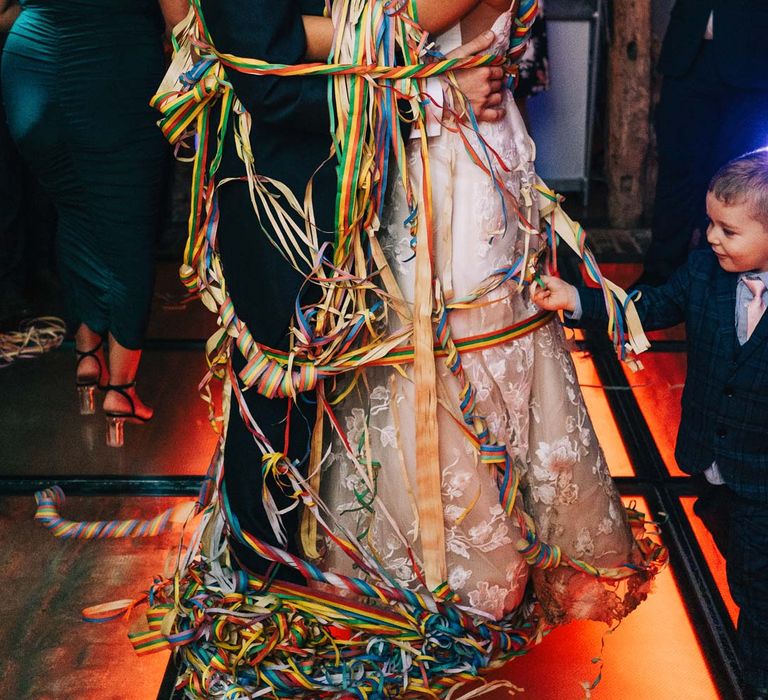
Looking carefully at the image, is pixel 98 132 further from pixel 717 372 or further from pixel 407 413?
pixel 717 372

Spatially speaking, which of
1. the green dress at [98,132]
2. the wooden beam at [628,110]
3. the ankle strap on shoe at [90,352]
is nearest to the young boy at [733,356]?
the green dress at [98,132]

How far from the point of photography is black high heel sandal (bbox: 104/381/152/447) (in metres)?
2.62

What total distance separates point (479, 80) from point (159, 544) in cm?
129

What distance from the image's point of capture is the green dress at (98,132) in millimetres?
2268

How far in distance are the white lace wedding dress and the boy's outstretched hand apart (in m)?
0.03

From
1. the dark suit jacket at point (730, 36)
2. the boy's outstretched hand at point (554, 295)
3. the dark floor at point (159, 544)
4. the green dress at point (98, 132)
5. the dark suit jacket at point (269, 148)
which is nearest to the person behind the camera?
the dark suit jacket at point (269, 148)

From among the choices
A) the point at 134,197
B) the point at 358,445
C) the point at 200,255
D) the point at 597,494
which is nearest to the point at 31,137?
the point at 134,197

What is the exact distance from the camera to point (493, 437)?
175cm

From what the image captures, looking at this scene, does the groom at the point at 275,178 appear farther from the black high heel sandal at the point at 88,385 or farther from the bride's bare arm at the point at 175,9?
the black high heel sandal at the point at 88,385

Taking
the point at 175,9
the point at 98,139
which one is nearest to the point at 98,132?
the point at 98,139

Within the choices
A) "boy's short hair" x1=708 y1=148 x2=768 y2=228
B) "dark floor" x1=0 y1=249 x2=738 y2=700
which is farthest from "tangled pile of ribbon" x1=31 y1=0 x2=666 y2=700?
"boy's short hair" x1=708 y1=148 x2=768 y2=228

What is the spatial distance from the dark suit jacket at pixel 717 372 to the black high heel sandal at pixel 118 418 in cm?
135

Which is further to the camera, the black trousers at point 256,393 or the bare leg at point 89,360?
the bare leg at point 89,360

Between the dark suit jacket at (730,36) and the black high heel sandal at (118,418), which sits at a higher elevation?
the dark suit jacket at (730,36)
